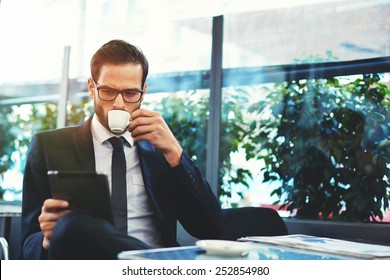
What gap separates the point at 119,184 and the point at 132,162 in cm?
10

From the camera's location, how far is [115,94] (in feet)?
4.04

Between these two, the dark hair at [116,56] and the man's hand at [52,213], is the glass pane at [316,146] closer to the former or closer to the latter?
the dark hair at [116,56]

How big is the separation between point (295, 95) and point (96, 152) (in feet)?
4.57

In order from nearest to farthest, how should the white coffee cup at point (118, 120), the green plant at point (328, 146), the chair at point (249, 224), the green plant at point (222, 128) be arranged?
the white coffee cup at point (118, 120) < the chair at point (249, 224) < the green plant at point (328, 146) < the green plant at point (222, 128)

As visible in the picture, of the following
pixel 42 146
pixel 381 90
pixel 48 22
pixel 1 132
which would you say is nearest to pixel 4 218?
pixel 1 132

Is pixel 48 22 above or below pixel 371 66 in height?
above

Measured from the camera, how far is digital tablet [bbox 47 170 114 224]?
2.84 feet

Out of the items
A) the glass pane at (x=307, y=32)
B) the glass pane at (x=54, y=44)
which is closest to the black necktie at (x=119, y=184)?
the glass pane at (x=307, y=32)

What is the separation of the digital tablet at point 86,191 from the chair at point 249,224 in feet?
2.44

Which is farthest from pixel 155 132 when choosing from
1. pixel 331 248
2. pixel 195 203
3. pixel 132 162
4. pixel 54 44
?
pixel 54 44

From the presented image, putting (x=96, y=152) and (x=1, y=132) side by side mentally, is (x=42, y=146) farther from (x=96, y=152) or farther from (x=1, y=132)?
(x=1, y=132)

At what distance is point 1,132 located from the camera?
300 centimetres

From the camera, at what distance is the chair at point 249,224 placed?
1.57m

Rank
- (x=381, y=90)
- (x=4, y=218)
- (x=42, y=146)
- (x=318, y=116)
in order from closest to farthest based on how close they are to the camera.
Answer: (x=42, y=146) → (x=381, y=90) → (x=318, y=116) → (x=4, y=218)
